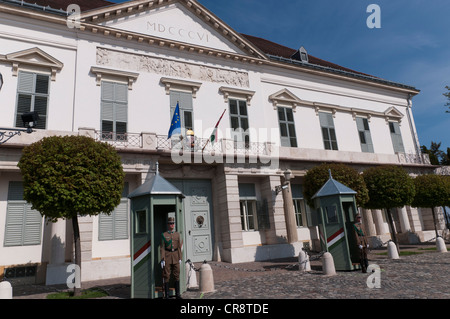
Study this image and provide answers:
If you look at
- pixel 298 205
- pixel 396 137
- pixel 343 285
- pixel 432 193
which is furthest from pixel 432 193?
pixel 343 285

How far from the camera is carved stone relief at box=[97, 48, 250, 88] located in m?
14.6

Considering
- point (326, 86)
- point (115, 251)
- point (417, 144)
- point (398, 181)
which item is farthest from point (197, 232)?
point (417, 144)

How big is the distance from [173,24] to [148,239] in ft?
42.2

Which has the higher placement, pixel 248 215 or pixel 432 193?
pixel 432 193

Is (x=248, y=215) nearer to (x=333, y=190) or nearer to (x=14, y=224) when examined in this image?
(x=333, y=190)

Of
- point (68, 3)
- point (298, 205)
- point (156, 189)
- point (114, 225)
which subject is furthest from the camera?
point (298, 205)

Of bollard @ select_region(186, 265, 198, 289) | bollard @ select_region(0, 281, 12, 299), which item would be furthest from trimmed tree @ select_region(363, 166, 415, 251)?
bollard @ select_region(0, 281, 12, 299)

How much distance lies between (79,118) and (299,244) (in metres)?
11.7

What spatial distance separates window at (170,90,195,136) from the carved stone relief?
1.05 metres

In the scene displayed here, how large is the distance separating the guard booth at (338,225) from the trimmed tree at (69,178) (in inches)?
275

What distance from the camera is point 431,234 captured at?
20.5 metres

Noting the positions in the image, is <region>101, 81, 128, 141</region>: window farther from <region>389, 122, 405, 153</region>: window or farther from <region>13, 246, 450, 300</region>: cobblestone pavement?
<region>389, 122, 405, 153</region>: window

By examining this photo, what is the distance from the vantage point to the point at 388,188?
1429cm
